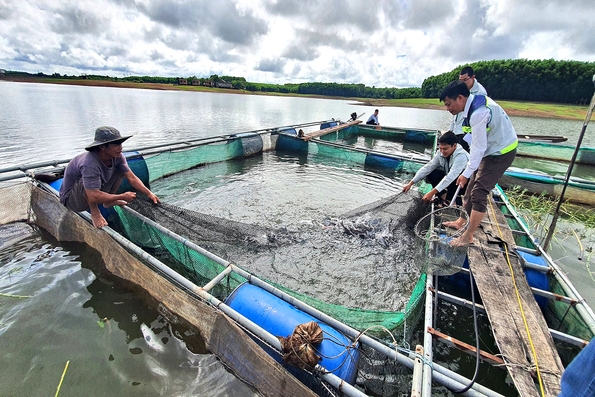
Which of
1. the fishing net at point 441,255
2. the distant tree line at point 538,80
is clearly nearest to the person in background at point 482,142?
the fishing net at point 441,255

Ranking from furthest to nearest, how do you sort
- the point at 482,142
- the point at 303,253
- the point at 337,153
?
the point at 337,153, the point at 303,253, the point at 482,142

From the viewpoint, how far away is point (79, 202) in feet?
13.2

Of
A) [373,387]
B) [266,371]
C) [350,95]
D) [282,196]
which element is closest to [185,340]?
[266,371]

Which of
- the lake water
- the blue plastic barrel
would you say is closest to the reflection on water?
the lake water

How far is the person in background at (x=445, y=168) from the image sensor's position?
4.86 metres

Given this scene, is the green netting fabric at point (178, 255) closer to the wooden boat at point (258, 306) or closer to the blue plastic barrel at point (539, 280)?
the wooden boat at point (258, 306)

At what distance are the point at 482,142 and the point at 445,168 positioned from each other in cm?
193

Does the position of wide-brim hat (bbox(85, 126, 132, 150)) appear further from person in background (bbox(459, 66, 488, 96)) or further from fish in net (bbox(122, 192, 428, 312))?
person in background (bbox(459, 66, 488, 96))

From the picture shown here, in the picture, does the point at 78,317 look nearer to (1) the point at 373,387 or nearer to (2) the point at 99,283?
(2) the point at 99,283

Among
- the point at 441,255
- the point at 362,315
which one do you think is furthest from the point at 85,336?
the point at 441,255

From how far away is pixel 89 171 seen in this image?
3.78 meters

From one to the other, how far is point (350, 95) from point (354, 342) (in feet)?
360

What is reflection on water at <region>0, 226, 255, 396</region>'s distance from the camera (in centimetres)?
271

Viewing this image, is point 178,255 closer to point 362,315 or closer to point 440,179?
point 362,315
